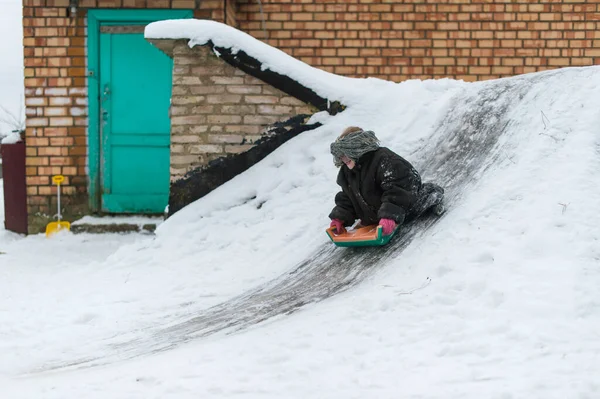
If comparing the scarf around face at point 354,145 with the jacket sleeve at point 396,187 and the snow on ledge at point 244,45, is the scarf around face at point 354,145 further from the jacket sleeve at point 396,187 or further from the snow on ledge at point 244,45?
the snow on ledge at point 244,45

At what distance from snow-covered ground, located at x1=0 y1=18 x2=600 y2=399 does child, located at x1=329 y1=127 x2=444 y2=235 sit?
217mm

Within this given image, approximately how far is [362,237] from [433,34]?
492 centimetres

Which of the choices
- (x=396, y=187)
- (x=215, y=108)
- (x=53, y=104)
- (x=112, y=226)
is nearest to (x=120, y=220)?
(x=112, y=226)

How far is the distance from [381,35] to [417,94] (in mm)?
2130

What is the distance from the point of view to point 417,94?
21.4 feet

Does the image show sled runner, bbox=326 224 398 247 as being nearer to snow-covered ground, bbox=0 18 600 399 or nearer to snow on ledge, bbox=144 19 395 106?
snow-covered ground, bbox=0 18 600 399

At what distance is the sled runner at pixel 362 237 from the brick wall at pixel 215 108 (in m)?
2.17

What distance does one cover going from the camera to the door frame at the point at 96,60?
7.75 m

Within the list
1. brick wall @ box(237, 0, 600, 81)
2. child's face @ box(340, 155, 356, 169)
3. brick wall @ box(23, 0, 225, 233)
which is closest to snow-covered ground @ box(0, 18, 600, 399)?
child's face @ box(340, 155, 356, 169)

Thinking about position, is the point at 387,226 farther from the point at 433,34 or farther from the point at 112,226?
the point at 433,34

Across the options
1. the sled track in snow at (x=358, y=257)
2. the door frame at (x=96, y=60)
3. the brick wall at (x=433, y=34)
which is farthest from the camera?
the brick wall at (x=433, y=34)

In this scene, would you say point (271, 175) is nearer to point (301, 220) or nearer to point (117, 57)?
point (301, 220)

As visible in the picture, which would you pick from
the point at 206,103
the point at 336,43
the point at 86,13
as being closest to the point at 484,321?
the point at 206,103

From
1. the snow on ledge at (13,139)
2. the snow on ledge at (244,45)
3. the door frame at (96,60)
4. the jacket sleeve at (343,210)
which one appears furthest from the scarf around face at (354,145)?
the snow on ledge at (13,139)
